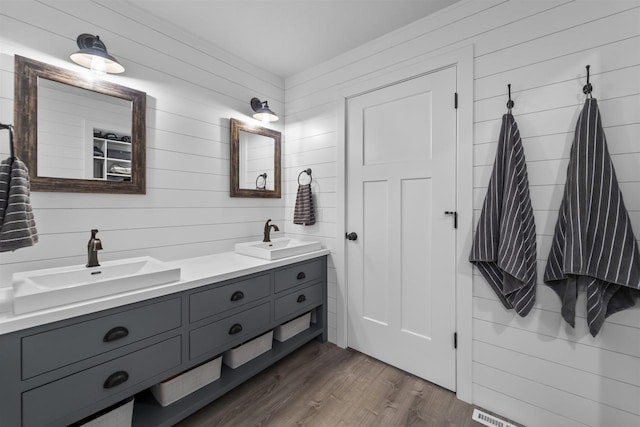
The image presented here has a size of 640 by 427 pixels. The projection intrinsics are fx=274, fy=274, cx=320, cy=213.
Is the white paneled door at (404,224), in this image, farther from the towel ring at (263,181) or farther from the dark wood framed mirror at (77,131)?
the dark wood framed mirror at (77,131)

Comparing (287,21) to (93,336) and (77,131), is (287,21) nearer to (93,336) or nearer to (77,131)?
(77,131)

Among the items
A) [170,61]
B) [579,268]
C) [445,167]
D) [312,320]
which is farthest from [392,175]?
[170,61]

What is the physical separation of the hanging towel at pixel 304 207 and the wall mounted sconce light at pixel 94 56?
1497 millimetres

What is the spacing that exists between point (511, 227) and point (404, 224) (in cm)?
69

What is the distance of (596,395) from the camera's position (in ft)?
4.42

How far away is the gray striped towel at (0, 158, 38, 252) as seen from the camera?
1097mm

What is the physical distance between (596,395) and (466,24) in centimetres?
216

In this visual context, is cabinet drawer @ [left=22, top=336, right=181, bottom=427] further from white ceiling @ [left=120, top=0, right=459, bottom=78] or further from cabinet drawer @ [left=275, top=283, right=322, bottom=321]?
white ceiling @ [left=120, top=0, right=459, bottom=78]

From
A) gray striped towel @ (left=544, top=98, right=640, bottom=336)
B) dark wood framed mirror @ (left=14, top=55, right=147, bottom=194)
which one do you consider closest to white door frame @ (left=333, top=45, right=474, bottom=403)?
gray striped towel @ (left=544, top=98, right=640, bottom=336)

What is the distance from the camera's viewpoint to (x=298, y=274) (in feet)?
7.06

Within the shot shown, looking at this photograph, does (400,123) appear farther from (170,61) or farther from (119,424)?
(119,424)

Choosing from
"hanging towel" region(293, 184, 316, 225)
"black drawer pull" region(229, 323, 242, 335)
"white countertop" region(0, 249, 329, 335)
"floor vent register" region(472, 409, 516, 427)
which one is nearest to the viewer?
"white countertop" region(0, 249, 329, 335)

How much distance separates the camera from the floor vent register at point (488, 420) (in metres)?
1.54

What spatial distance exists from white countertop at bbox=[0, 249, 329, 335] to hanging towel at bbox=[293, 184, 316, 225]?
31 centimetres
